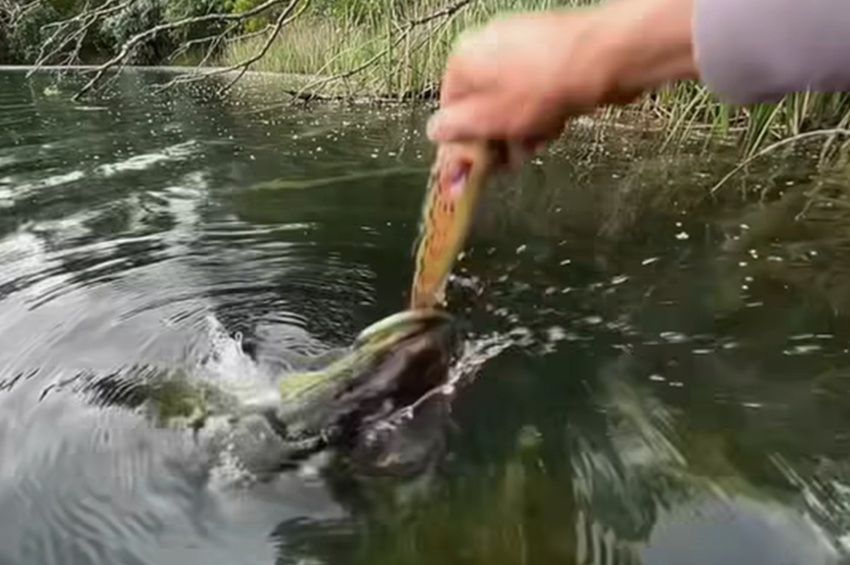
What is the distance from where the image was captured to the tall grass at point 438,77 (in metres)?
4.39

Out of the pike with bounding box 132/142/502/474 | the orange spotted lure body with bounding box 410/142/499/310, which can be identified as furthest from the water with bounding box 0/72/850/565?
the orange spotted lure body with bounding box 410/142/499/310

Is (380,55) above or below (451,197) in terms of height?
below

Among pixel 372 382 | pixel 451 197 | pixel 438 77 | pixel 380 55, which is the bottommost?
pixel 438 77

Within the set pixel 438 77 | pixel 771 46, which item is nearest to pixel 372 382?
pixel 771 46

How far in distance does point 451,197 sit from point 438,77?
22.7 ft

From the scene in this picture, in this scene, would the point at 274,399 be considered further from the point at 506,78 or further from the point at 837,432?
the point at 506,78

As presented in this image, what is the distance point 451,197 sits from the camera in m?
0.91

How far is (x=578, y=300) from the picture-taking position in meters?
2.58

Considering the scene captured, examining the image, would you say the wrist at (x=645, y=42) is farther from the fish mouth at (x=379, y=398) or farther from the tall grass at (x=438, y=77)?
the tall grass at (x=438, y=77)

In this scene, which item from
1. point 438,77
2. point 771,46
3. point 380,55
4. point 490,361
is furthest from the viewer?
point 438,77

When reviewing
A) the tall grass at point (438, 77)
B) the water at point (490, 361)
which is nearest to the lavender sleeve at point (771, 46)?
the water at point (490, 361)

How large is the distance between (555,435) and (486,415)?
Answer: 5.9 inches

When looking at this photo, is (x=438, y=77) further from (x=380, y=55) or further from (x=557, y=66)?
(x=557, y=66)

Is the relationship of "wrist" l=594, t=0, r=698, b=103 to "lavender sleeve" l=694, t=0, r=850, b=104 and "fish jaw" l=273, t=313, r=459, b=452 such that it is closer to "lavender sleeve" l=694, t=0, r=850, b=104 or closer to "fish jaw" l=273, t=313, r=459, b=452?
"lavender sleeve" l=694, t=0, r=850, b=104
